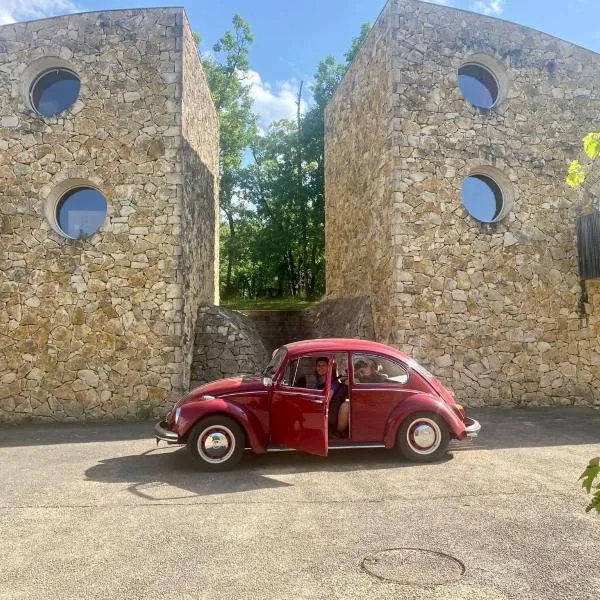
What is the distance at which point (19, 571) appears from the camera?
3.55m

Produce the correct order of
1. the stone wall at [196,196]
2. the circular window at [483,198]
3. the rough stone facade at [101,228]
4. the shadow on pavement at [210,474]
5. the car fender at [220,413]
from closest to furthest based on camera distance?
1. the shadow on pavement at [210,474]
2. the car fender at [220,413]
3. the rough stone facade at [101,228]
4. the stone wall at [196,196]
5. the circular window at [483,198]

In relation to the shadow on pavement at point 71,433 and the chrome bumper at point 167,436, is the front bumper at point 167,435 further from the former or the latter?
the shadow on pavement at point 71,433

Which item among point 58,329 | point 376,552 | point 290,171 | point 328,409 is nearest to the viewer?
point 376,552

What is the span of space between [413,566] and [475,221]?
843cm

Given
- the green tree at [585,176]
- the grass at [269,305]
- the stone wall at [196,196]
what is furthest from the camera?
the grass at [269,305]

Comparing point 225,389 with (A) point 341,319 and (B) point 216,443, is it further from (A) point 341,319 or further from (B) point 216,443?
(A) point 341,319

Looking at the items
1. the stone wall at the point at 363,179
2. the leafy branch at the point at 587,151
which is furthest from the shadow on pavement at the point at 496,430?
the leafy branch at the point at 587,151

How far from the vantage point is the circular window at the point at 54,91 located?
414 inches

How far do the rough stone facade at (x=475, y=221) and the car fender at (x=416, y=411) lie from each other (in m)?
3.77

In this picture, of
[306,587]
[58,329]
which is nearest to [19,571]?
[306,587]

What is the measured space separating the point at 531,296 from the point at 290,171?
17.1m

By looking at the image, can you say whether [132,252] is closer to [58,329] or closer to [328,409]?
[58,329]

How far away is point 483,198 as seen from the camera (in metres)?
11.2

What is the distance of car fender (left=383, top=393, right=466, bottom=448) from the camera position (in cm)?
623
